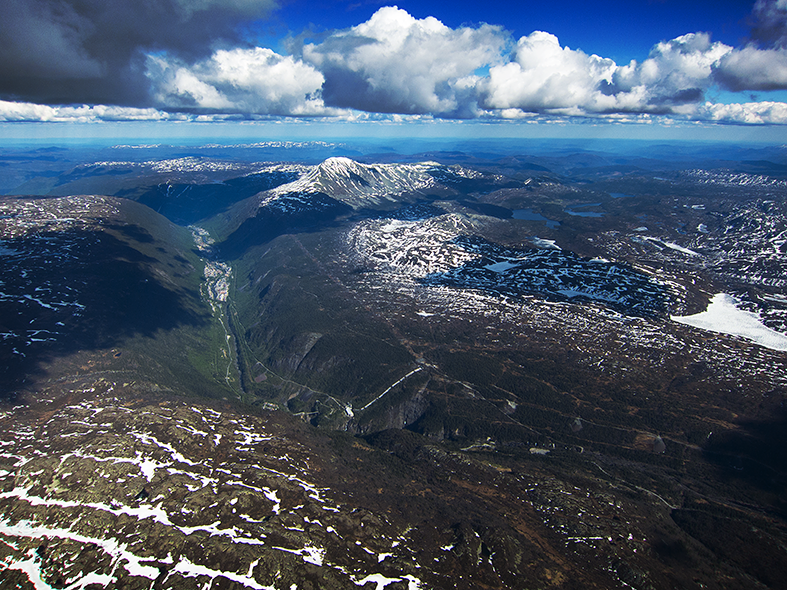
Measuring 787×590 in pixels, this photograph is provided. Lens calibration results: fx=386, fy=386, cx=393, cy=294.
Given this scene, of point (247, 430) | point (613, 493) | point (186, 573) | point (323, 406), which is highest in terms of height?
point (186, 573)

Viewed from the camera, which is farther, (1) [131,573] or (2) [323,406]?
(2) [323,406]

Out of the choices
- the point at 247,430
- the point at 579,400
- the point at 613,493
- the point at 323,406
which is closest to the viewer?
the point at 613,493

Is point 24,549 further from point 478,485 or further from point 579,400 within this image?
point 579,400

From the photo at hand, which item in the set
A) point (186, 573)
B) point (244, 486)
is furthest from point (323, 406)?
point (186, 573)

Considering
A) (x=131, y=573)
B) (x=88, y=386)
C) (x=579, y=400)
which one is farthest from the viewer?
(x=579, y=400)

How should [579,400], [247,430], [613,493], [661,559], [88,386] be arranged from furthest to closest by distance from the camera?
[579,400]
[88,386]
[247,430]
[613,493]
[661,559]

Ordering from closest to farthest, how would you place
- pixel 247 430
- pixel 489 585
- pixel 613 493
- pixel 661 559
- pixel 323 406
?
pixel 489 585 → pixel 661 559 → pixel 613 493 → pixel 247 430 → pixel 323 406

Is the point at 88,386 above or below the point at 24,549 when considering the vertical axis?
below

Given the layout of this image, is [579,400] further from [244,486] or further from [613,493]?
[244,486]

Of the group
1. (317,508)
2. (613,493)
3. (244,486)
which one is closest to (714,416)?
(613,493)
